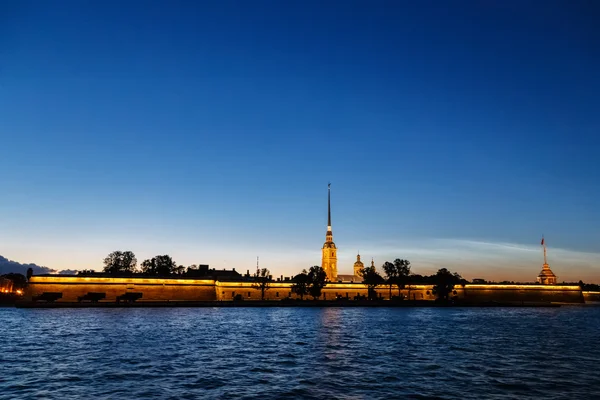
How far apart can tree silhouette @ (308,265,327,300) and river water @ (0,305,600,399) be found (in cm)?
8430

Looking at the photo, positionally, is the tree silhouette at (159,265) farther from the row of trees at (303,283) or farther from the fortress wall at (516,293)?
the fortress wall at (516,293)

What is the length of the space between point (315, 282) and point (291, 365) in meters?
105

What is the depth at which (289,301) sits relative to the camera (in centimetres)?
12506

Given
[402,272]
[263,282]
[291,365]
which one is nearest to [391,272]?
[402,272]

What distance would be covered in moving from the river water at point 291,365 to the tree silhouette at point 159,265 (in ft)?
297

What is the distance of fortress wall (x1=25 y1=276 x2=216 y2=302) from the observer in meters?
114

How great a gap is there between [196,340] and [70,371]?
1641 cm

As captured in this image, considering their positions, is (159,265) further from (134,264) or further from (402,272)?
(402,272)

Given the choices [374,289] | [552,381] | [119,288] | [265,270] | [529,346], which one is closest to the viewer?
[552,381]

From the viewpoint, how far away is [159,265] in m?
141

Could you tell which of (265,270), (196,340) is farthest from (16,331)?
(265,270)

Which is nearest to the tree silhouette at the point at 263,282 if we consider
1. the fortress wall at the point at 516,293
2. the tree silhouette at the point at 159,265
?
the tree silhouette at the point at 159,265

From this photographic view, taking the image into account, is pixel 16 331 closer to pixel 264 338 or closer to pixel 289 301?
pixel 264 338

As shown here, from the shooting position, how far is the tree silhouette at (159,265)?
139750 mm
